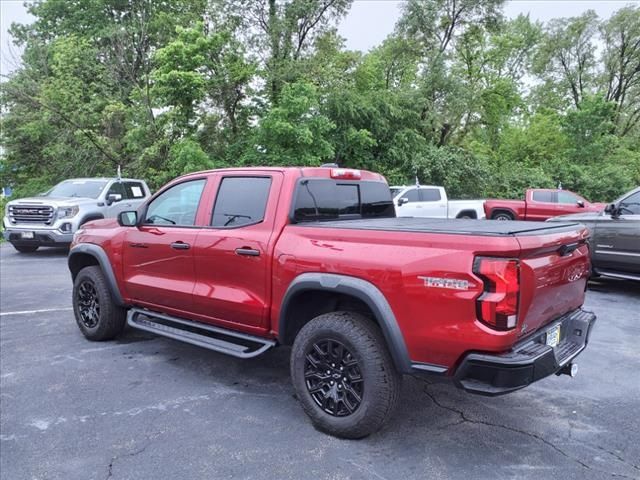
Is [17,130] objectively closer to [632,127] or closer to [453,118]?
[453,118]

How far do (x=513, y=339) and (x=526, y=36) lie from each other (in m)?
36.8

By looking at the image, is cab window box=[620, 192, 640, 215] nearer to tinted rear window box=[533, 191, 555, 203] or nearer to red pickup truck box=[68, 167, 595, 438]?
red pickup truck box=[68, 167, 595, 438]

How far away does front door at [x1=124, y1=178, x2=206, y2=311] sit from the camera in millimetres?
4113

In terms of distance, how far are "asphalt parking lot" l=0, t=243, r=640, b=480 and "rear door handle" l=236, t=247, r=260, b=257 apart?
3.82 ft

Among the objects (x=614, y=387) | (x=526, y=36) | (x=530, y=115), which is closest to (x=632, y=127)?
(x=530, y=115)

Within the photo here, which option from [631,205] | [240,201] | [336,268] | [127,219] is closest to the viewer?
[336,268]

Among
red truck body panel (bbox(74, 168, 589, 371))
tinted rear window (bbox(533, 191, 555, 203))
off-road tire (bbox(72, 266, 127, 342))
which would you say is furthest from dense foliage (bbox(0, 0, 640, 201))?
red truck body panel (bbox(74, 168, 589, 371))

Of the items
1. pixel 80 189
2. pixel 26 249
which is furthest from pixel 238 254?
pixel 26 249

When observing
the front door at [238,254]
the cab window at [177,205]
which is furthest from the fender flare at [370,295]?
the cab window at [177,205]

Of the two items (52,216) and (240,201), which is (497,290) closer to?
(240,201)

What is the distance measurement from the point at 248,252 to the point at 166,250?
1099 millimetres

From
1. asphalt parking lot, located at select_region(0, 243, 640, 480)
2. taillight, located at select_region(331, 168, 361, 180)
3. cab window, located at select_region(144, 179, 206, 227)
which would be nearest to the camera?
asphalt parking lot, located at select_region(0, 243, 640, 480)

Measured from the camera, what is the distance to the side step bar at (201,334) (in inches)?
144

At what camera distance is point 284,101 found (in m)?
15.7
